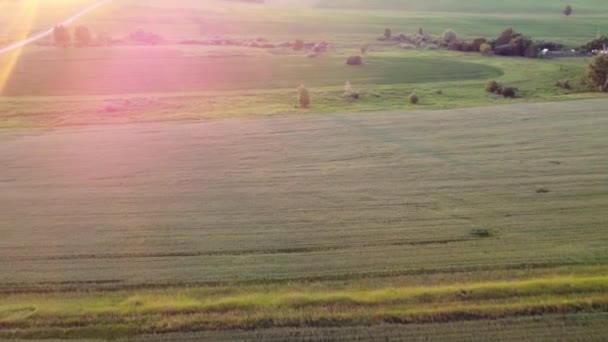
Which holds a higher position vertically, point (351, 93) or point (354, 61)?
point (354, 61)

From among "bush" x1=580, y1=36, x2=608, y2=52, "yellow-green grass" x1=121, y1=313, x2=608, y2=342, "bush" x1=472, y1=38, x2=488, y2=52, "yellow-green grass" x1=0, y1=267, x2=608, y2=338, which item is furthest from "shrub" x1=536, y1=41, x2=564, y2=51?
"yellow-green grass" x1=121, y1=313, x2=608, y2=342

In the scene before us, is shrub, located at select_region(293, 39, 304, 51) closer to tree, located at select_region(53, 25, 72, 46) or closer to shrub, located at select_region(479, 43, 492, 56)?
shrub, located at select_region(479, 43, 492, 56)

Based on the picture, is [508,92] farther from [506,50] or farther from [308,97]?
[506,50]

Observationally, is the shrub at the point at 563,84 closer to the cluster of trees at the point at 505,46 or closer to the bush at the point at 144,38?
the cluster of trees at the point at 505,46

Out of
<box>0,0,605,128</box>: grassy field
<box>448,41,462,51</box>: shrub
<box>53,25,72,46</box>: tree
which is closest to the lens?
<box>0,0,605,128</box>: grassy field

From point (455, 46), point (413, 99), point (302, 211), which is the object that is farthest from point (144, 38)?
point (302, 211)

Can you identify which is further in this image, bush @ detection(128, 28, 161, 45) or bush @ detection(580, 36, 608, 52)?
bush @ detection(128, 28, 161, 45)

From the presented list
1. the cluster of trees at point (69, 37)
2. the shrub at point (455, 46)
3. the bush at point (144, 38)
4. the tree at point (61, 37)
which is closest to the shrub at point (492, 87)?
the shrub at point (455, 46)
